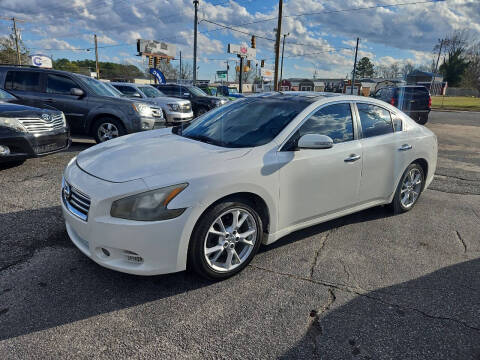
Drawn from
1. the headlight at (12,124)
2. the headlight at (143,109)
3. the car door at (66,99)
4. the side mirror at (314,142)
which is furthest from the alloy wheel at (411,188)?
the car door at (66,99)

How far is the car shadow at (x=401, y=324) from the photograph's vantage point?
86.0 inches

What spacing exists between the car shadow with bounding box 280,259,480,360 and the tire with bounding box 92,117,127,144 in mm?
6676

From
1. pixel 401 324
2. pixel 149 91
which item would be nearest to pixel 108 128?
pixel 149 91

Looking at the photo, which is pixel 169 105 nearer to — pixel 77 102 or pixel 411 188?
pixel 77 102

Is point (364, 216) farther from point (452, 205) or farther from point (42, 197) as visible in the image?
point (42, 197)

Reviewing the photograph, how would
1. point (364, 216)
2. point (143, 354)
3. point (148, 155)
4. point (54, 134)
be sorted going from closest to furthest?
point (143, 354) < point (148, 155) < point (364, 216) < point (54, 134)

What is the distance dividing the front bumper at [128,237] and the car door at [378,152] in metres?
2.24

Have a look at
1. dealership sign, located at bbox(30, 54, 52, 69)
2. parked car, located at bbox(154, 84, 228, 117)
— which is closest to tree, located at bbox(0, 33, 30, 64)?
dealership sign, located at bbox(30, 54, 52, 69)

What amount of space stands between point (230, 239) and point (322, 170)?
3.77 ft

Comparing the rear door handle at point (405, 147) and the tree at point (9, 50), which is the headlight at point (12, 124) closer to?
the rear door handle at point (405, 147)

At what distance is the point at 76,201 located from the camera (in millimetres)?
2732

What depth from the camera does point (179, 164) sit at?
8.93ft

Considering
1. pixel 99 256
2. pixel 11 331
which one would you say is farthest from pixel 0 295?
pixel 99 256

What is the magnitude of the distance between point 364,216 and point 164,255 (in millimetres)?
2939
